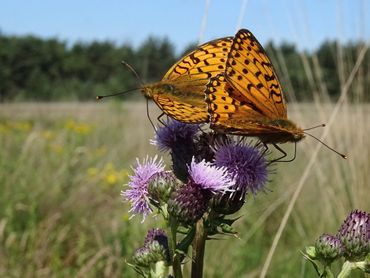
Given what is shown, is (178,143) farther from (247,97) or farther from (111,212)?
(111,212)

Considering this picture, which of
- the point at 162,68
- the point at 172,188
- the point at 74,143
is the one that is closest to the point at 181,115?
the point at 172,188

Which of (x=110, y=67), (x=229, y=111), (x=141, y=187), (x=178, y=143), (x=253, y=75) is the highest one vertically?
(x=110, y=67)

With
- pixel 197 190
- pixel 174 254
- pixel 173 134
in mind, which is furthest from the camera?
pixel 173 134

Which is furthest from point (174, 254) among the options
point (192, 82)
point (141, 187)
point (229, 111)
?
point (192, 82)

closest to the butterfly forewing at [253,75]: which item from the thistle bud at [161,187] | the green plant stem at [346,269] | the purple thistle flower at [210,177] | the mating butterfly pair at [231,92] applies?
the mating butterfly pair at [231,92]

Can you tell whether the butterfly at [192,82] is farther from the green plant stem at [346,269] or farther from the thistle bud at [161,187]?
the green plant stem at [346,269]

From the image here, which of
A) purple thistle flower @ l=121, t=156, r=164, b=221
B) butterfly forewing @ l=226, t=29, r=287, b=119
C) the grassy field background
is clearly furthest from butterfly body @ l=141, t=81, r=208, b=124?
the grassy field background

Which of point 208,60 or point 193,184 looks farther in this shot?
point 208,60

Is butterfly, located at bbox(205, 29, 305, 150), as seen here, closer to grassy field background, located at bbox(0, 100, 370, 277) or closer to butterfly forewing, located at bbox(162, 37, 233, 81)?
butterfly forewing, located at bbox(162, 37, 233, 81)
